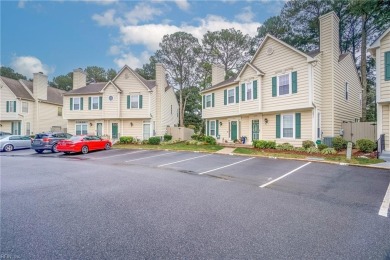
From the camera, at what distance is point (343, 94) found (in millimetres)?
16141

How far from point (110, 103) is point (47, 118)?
14.0 metres

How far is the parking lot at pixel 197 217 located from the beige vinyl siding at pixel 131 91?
1613cm

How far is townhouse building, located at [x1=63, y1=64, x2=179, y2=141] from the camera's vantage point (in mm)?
23109

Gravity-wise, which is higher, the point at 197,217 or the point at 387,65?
the point at 387,65

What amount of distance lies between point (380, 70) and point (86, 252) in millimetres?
15836

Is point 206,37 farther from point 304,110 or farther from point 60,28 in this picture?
point 304,110

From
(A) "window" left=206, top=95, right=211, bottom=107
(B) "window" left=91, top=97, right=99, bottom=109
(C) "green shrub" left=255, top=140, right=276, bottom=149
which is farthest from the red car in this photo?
(C) "green shrub" left=255, top=140, right=276, bottom=149

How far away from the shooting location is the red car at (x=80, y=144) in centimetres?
1531

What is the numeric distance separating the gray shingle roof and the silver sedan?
11.1 meters

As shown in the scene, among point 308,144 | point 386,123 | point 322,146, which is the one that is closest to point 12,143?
point 308,144

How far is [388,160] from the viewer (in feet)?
32.3

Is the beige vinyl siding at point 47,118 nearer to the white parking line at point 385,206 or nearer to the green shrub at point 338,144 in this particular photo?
the green shrub at point 338,144

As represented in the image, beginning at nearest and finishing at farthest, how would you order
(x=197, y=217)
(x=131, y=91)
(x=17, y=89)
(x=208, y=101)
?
(x=197, y=217) < (x=208, y=101) < (x=131, y=91) < (x=17, y=89)

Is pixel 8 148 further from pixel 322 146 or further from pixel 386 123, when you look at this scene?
pixel 386 123
